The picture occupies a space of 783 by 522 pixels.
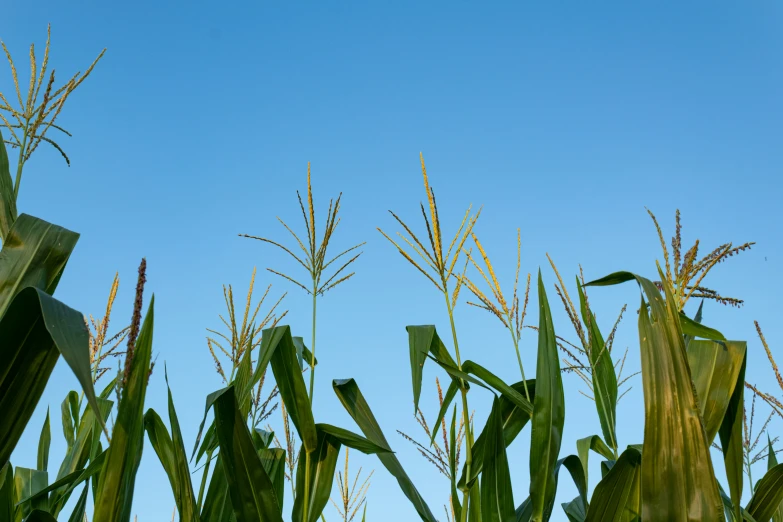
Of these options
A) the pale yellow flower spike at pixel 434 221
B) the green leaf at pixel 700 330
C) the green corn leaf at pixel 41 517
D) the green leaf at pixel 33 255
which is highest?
the pale yellow flower spike at pixel 434 221

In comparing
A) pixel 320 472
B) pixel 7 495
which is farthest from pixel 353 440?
pixel 7 495

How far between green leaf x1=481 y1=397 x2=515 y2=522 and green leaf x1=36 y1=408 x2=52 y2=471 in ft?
6.42

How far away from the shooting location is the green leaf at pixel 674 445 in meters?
1.59

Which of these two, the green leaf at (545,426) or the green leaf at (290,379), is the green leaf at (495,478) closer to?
the green leaf at (545,426)

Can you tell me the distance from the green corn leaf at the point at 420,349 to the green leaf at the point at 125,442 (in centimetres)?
102

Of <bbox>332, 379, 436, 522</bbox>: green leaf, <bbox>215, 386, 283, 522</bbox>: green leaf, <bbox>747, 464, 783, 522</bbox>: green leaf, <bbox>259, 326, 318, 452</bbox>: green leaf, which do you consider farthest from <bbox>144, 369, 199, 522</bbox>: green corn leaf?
<bbox>747, 464, 783, 522</bbox>: green leaf

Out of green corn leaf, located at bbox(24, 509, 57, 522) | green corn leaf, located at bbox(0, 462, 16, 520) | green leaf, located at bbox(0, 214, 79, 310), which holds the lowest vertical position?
green corn leaf, located at bbox(24, 509, 57, 522)

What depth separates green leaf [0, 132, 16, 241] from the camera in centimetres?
179

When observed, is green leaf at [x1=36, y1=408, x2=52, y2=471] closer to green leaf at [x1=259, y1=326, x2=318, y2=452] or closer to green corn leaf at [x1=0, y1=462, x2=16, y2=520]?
green corn leaf at [x1=0, y1=462, x2=16, y2=520]

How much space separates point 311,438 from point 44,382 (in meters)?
1.12

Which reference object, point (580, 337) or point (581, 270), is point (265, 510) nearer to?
point (580, 337)

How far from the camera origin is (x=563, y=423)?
7.19 feet

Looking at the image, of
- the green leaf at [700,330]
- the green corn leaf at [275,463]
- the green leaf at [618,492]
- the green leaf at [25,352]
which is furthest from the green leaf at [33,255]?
the green leaf at [700,330]

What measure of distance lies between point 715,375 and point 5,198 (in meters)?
2.22
